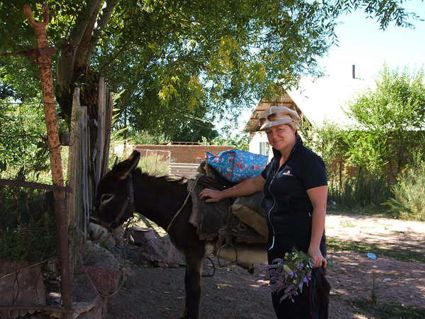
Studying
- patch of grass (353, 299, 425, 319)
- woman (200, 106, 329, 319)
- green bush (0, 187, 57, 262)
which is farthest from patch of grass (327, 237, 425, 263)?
green bush (0, 187, 57, 262)

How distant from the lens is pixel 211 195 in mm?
4375

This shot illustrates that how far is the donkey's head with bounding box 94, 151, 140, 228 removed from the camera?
4.34 m

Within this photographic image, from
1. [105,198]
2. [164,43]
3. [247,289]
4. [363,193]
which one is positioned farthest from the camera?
[363,193]

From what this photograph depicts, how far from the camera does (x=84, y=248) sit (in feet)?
15.2

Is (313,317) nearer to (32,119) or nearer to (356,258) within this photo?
(356,258)

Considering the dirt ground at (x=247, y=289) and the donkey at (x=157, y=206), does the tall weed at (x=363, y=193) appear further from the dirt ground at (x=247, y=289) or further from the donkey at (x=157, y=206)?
the donkey at (x=157, y=206)

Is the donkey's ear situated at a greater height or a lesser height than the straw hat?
lesser

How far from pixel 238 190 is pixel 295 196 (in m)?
0.95

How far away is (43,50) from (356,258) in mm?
6851

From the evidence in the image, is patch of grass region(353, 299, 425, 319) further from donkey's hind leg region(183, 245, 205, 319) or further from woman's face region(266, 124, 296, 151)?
woman's face region(266, 124, 296, 151)

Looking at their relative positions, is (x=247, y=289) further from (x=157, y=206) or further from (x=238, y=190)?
(x=238, y=190)

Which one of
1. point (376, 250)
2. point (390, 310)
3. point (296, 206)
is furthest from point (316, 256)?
point (376, 250)

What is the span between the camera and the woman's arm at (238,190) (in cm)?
414

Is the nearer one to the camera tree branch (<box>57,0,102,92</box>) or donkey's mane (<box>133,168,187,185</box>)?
donkey's mane (<box>133,168,187,185</box>)
